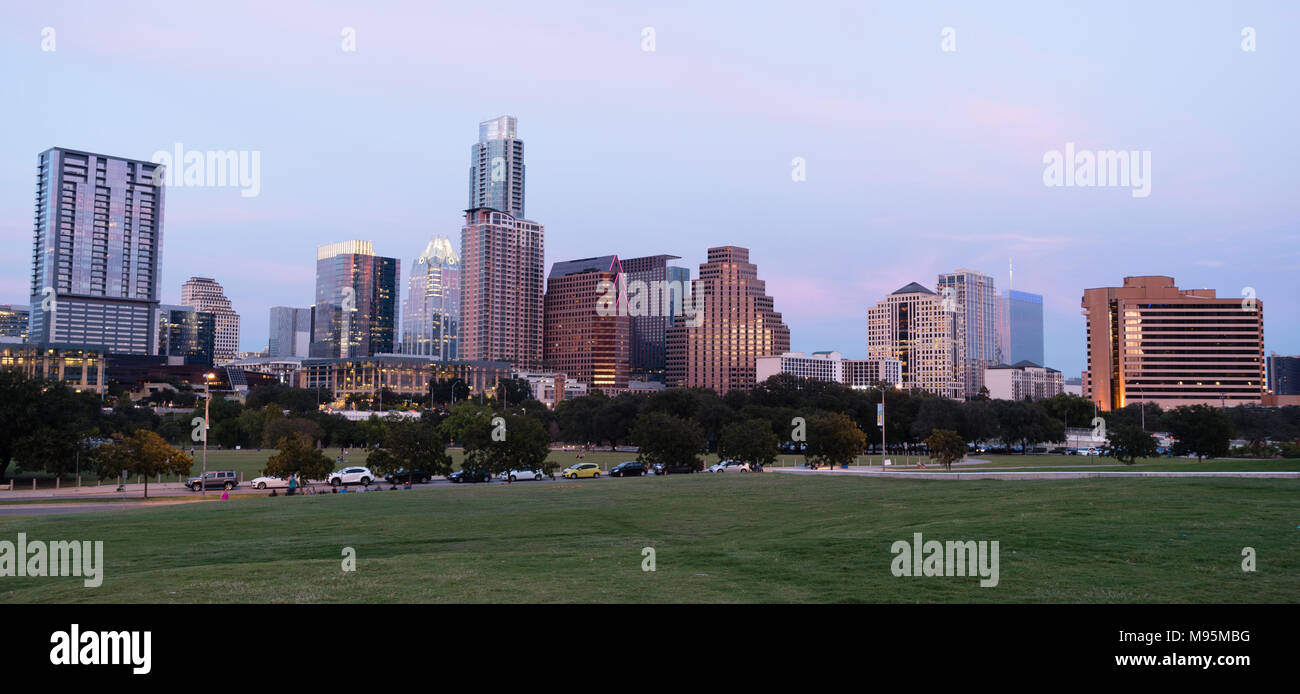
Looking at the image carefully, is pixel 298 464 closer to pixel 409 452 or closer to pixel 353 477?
pixel 353 477

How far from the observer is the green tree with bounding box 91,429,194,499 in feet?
178

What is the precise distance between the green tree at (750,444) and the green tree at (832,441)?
3411mm

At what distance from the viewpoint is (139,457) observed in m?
54.3

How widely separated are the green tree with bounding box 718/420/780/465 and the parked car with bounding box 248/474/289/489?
35407mm

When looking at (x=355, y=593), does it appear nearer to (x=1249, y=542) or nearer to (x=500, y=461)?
(x=1249, y=542)

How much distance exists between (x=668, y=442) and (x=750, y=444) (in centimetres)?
739

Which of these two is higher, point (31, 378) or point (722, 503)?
point (31, 378)

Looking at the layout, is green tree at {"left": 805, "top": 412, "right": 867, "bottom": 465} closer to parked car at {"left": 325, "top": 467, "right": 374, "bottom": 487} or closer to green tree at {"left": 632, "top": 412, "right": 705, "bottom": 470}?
green tree at {"left": 632, "top": 412, "right": 705, "bottom": 470}

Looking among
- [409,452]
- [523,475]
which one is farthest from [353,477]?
[523,475]

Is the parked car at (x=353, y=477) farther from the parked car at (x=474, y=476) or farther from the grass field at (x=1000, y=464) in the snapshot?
the grass field at (x=1000, y=464)

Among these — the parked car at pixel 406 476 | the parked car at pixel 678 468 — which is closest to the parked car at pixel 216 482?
the parked car at pixel 406 476
